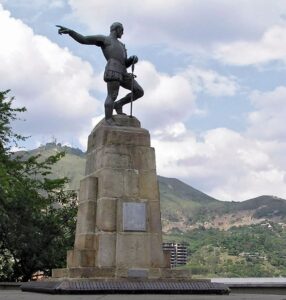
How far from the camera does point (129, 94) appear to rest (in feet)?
50.3

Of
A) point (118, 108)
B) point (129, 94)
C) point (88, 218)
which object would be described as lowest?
point (88, 218)

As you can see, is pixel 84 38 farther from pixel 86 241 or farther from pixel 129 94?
pixel 86 241

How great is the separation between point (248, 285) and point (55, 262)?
11085 mm

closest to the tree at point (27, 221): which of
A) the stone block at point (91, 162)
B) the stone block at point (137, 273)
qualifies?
the stone block at point (91, 162)

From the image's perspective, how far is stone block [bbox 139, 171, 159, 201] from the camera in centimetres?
1398

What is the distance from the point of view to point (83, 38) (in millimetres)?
14930

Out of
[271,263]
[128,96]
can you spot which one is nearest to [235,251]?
[271,263]

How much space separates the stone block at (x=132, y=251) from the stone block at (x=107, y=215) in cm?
31

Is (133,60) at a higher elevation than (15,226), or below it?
higher

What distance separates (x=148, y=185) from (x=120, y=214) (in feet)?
3.50

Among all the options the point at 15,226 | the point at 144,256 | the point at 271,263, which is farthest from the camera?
the point at 271,263

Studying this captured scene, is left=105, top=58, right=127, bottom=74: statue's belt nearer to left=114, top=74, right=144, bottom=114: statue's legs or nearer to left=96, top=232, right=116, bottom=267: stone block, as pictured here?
left=114, top=74, right=144, bottom=114: statue's legs

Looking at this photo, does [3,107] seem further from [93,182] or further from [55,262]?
[93,182]

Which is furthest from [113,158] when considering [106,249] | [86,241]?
[106,249]
